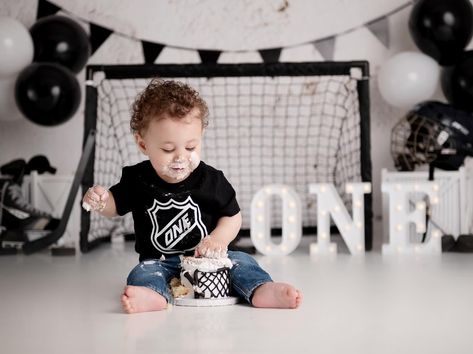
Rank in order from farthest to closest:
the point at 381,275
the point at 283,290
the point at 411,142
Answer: the point at 411,142 → the point at 381,275 → the point at 283,290

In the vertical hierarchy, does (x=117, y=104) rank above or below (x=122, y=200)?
above

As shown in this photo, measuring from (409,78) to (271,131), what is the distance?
81 centimetres

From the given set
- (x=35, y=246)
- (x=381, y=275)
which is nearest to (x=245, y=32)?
(x=35, y=246)

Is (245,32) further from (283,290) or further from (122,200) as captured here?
(283,290)

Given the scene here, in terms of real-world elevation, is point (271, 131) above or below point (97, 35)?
below

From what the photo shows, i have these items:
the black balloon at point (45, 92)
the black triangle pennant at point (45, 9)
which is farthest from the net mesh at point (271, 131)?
the black triangle pennant at point (45, 9)

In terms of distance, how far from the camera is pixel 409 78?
12.2 ft

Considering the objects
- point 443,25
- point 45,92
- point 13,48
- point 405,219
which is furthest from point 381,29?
point 13,48

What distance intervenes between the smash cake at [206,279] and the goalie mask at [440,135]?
1663mm

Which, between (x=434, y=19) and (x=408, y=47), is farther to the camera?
(x=408, y=47)

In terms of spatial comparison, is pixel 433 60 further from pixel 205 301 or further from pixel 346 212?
pixel 205 301

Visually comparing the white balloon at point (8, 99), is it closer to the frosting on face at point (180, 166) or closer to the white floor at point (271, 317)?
the white floor at point (271, 317)

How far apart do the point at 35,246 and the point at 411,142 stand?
174 centimetres

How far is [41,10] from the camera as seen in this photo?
4.21 metres
